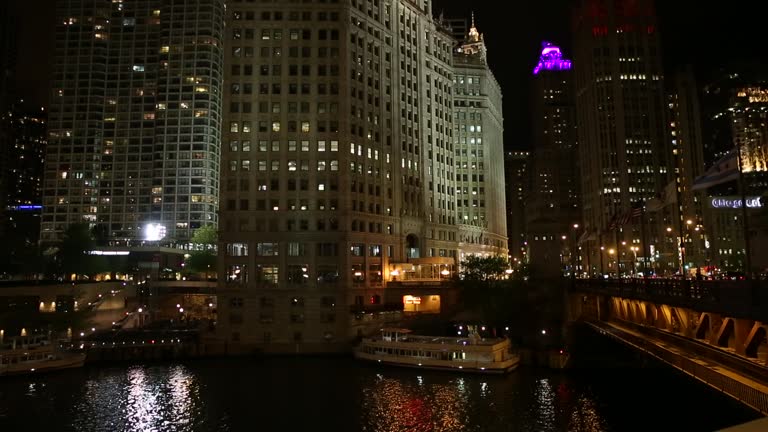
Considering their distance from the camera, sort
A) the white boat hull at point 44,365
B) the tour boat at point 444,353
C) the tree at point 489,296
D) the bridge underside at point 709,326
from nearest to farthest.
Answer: the bridge underside at point 709,326, the tour boat at point 444,353, the white boat hull at point 44,365, the tree at point 489,296

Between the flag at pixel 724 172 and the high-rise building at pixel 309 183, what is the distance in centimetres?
6356

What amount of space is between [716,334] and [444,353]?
4889cm

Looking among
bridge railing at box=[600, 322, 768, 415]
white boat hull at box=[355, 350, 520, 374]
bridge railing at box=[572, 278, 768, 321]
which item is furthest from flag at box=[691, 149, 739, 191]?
white boat hull at box=[355, 350, 520, 374]

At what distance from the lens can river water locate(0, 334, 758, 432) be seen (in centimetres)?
5456

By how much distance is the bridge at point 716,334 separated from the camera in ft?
93.7

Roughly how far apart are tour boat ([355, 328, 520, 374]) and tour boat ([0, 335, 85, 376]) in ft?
150

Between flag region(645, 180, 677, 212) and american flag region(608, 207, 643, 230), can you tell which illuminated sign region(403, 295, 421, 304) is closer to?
american flag region(608, 207, 643, 230)

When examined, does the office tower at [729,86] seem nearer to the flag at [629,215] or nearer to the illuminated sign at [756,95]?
the illuminated sign at [756,95]

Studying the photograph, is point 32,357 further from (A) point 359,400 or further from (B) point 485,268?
(B) point 485,268

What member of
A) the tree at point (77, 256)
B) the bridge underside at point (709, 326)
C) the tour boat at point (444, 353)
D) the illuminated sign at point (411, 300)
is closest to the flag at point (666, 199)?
the bridge underside at point (709, 326)

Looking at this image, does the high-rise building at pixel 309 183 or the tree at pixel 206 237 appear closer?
the high-rise building at pixel 309 183

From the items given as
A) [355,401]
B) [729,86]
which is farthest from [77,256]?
[729,86]

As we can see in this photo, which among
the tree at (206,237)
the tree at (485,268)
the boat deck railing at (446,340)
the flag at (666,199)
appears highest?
the tree at (206,237)

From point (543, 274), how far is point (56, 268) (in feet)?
425
